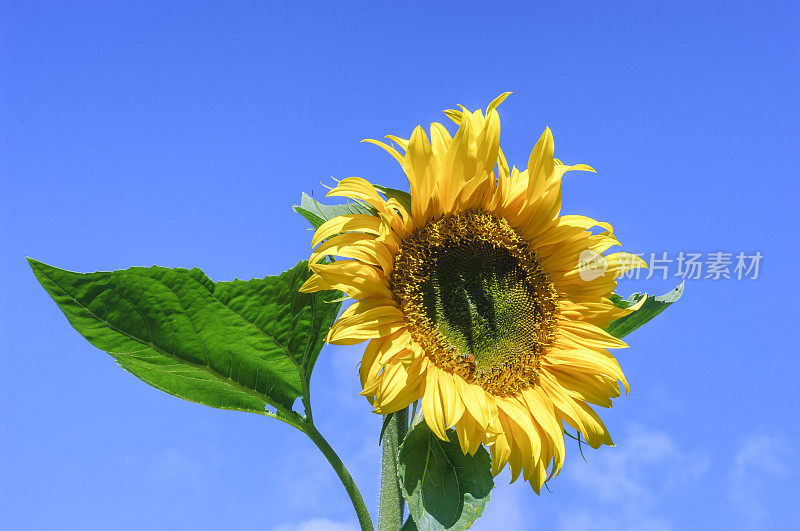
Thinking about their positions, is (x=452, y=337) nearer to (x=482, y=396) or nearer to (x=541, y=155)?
(x=482, y=396)

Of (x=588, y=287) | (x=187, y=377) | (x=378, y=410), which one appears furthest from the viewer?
(x=588, y=287)

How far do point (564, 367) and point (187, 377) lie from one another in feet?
4.24

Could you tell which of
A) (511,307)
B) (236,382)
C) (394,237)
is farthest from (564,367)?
(236,382)

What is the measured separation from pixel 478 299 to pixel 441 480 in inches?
25.1

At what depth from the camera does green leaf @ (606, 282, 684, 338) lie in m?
2.83

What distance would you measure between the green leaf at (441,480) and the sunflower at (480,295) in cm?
10

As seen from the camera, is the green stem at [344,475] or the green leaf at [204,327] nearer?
the green leaf at [204,327]

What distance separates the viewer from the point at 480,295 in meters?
2.56

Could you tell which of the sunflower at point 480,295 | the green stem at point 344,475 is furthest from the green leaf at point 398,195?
the green stem at point 344,475

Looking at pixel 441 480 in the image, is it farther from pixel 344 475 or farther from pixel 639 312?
pixel 639 312

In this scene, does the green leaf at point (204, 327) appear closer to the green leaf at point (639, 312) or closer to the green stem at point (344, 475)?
the green stem at point (344, 475)

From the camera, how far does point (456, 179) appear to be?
2.32m

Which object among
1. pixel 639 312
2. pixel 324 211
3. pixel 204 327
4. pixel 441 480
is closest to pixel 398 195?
pixel 324 211

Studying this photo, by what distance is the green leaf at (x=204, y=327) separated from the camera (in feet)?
7.01
